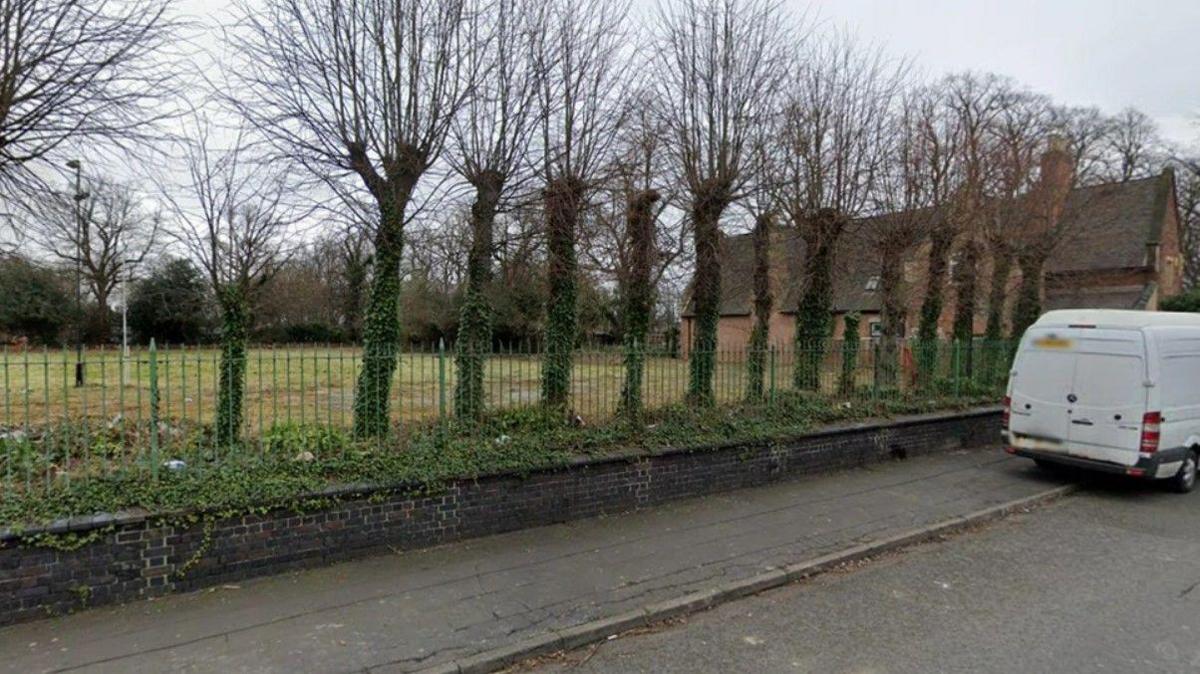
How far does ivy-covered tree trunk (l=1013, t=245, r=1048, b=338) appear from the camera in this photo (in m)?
15.7

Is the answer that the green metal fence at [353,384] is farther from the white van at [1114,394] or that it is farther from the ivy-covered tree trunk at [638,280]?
the white van at [1114,394]

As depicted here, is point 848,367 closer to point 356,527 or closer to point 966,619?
point 966,619

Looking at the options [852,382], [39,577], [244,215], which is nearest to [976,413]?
[852,382]

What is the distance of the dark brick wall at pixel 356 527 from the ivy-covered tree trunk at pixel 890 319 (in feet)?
9.12

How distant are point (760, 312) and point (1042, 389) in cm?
547

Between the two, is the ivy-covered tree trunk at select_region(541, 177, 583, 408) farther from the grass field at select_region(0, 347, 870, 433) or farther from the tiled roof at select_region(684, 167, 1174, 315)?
the tiled roof at select_region(684, 167, 1174, 315)

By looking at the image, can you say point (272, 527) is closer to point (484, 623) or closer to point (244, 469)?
point (244, 469)

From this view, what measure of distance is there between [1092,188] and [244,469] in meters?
21.6

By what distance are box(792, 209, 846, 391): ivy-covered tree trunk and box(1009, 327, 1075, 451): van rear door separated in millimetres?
2866

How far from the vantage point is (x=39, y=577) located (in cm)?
Answer: 426

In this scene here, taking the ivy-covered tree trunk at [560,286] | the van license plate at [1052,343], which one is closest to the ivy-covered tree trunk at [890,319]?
the van license plate at [1052,343]

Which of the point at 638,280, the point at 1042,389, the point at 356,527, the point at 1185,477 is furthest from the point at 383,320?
the point at 1185,477

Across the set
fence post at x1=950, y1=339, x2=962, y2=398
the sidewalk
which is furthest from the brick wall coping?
the sidewalk

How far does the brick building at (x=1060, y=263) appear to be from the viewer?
12.1 metres
